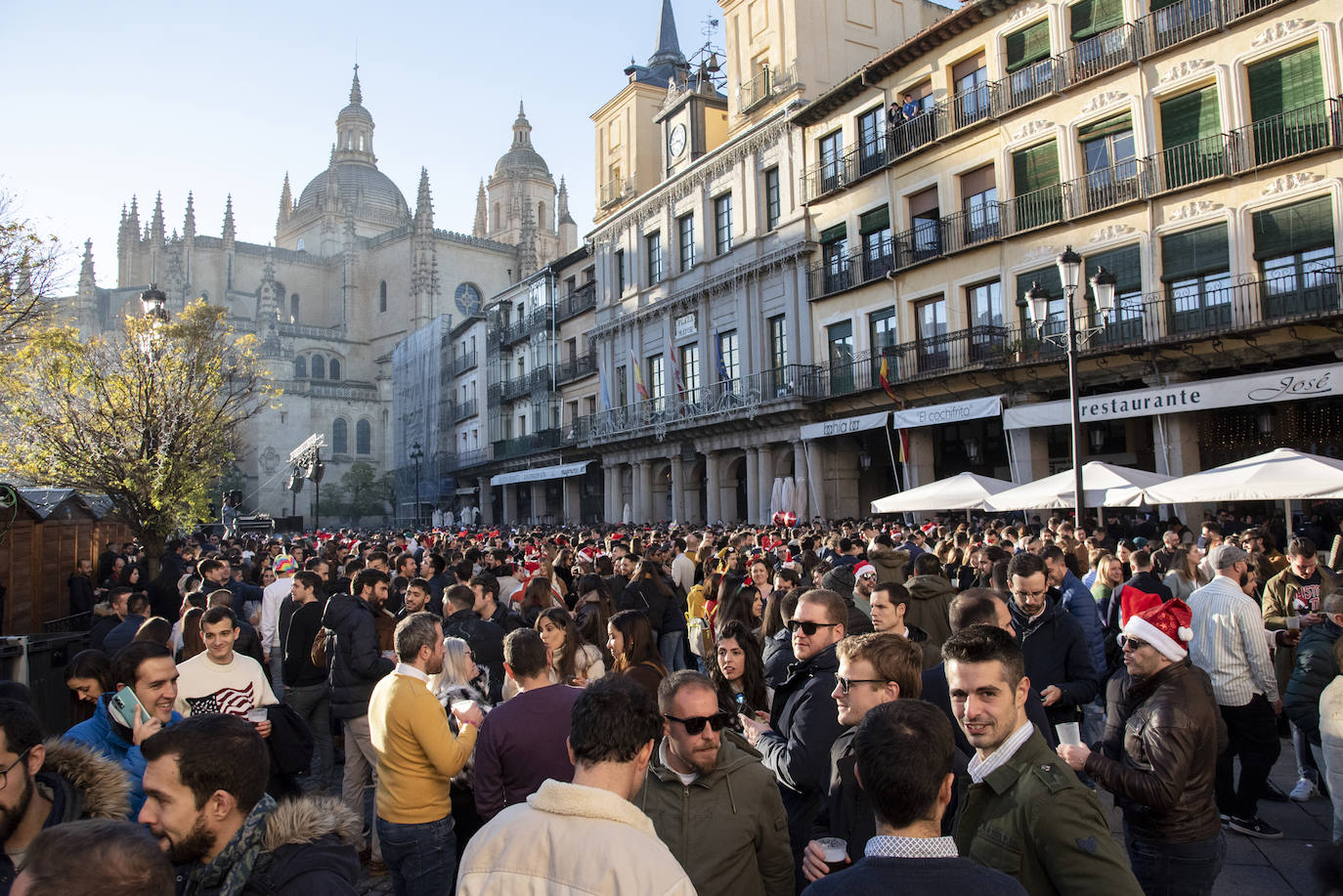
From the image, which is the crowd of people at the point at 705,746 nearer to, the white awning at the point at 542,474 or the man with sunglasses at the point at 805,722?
the man with sunglasses at the point at 805,722

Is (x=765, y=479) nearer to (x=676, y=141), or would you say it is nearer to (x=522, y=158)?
(x=676, y=141)

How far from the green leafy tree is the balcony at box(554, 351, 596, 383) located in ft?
74.2

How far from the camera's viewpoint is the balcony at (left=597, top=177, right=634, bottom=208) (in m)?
38.4

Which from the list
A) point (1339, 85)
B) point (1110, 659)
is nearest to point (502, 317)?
point (1339, 85)

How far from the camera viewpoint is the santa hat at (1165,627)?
379 cm

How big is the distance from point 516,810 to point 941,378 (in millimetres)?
21298

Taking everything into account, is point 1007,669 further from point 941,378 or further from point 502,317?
point 502,317

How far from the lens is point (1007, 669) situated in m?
3.06

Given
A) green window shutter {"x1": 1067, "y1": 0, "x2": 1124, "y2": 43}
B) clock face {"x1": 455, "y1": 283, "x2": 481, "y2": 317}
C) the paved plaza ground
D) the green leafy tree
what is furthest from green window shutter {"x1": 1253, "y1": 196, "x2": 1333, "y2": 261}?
clock face {"x1": 455, "y1": 283, "x2": 481, "y2": 317}

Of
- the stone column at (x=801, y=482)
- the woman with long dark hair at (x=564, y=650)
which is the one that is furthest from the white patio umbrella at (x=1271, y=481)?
the stone column at (x=801, y=482)

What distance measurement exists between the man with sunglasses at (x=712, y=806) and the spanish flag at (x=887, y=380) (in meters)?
20.9

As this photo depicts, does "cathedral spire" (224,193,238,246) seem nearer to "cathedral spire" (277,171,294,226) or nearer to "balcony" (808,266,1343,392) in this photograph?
"cathedral spire" (277,171,294,226)

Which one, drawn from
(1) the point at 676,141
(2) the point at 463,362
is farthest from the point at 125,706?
(2) the point at 463,362

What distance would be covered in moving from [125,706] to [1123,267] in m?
20.0
